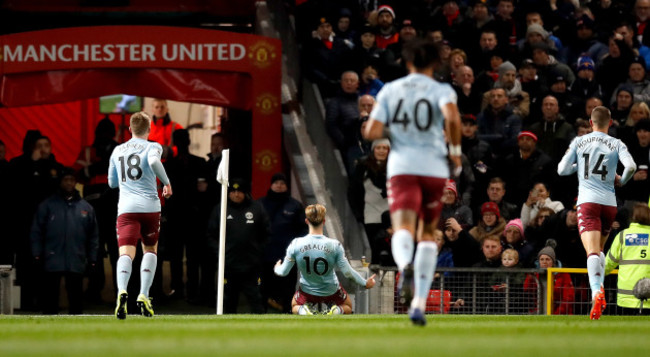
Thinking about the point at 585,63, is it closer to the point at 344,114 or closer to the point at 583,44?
the point at 583,44

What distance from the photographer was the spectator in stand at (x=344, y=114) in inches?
808

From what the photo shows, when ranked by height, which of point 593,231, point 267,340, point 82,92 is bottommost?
point 267,340

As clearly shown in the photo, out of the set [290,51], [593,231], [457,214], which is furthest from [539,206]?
[290,51]

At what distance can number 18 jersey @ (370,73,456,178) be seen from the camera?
10.7 m

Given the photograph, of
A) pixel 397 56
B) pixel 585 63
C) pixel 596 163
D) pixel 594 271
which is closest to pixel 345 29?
pixel 397 56

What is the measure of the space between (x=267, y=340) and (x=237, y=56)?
1134 centimetres

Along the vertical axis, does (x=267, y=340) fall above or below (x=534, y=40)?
below

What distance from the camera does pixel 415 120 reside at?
35.2ft

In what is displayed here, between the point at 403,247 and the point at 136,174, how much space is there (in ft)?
13.9

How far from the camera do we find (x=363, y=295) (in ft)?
59.0

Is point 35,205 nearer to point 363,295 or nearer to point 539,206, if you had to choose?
point 363,295

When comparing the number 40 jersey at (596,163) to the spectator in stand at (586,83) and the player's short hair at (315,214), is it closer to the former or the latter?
the player's short hair at (315,214)

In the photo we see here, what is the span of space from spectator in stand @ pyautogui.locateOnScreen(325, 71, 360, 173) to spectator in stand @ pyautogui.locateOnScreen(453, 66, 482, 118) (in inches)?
64.8

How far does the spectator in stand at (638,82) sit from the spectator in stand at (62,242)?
8.29 m
